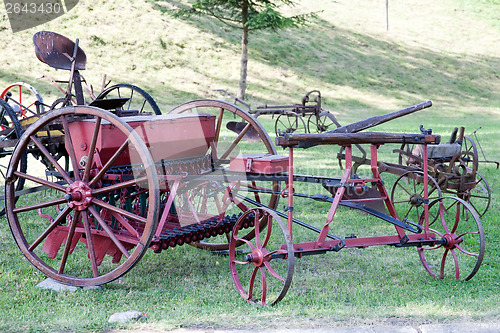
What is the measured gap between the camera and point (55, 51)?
5.48 metres

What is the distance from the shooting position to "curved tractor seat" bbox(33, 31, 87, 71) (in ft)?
17.5

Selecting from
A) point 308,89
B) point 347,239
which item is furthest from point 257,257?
point 308,89

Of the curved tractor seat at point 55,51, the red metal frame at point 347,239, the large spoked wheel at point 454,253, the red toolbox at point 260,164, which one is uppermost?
the curved tractor seat at point 55,51

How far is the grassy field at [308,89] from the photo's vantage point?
12.6 ft

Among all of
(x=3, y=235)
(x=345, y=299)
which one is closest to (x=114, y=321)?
(x=345, y=299)

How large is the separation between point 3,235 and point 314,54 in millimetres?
26537

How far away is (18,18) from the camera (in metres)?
24.5

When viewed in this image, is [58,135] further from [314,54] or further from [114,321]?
[314,54]

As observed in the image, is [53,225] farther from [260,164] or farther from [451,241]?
[451,241]

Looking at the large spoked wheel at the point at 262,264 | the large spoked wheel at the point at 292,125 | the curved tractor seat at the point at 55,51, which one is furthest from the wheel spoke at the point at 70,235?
the large spoked wheel at the point at 292,125

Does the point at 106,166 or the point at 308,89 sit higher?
the point at 308,89

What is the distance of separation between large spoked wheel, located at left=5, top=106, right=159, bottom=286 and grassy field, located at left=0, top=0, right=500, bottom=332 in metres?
0.29

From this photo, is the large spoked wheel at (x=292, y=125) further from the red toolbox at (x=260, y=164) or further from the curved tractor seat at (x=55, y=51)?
the red toolbox at (x=260, y=164)

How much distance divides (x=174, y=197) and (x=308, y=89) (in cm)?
2298
